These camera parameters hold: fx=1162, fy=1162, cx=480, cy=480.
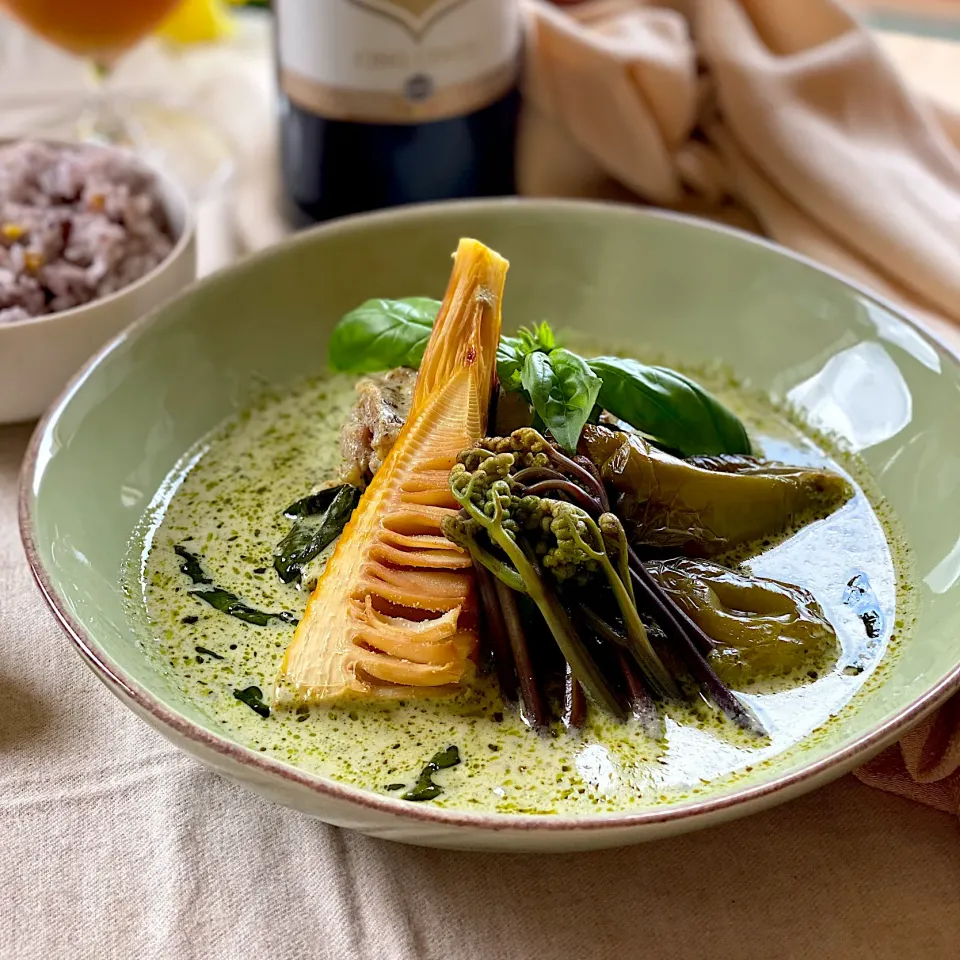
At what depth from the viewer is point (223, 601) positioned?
1.54 m

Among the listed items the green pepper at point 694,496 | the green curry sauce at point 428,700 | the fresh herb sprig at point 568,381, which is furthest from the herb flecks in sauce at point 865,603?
the fresh herb sprig at point 568,381

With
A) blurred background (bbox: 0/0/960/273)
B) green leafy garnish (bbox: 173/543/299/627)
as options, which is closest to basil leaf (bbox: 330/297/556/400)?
green leafy garnish (bbox: 173/543/299/627)

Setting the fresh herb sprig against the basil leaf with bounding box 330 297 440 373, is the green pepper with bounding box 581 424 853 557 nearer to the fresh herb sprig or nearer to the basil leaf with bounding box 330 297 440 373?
the fresh herb sprig

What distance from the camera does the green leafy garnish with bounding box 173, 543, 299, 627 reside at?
1512mm

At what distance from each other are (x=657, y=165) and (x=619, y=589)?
1.41 metres

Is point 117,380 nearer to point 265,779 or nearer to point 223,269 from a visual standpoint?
point 223,269

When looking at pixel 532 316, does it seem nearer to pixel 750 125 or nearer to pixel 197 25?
pixel 750 125

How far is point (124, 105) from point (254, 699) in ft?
6.86

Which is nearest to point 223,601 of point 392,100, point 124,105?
point 392,100

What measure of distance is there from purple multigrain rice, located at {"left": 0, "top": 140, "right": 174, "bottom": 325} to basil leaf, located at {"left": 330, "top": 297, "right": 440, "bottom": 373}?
528 millimetres

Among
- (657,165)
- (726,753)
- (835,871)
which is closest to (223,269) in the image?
(657,165)

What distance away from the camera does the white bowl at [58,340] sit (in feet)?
6.07

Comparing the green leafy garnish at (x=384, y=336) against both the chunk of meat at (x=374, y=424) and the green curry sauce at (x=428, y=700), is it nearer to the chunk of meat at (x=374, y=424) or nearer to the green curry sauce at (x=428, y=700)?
the chunk of meat at (x=374, y=424)

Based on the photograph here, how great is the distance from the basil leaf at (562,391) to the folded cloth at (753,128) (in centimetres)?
104
